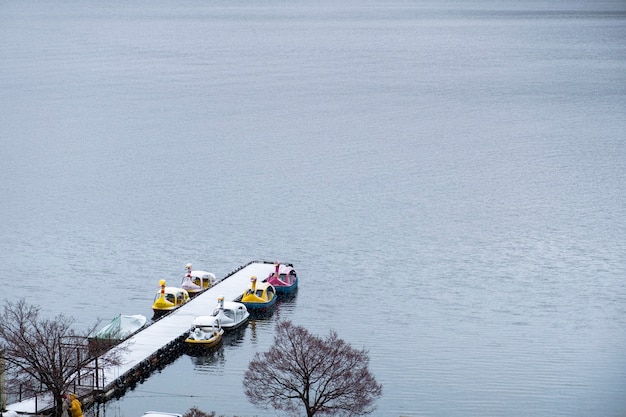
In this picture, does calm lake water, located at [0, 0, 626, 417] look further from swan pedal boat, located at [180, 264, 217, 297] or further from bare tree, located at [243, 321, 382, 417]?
bare tree, located at [243, 321, 382, 417]

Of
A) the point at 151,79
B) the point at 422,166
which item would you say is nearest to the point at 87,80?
the point at 151,79

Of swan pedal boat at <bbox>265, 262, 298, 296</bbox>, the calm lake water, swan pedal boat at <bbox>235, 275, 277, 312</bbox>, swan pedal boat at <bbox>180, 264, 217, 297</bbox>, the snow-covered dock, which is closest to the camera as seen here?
the snow-covered dock

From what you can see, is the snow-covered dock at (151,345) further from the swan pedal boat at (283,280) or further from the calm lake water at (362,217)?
the swan pedal boat at (283,280)

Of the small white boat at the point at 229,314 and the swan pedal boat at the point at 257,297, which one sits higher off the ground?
the swan pedal boat at the point at 257,297

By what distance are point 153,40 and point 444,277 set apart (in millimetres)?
147662

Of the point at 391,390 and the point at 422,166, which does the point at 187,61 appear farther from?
the point at 391,390

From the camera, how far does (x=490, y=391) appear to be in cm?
3962

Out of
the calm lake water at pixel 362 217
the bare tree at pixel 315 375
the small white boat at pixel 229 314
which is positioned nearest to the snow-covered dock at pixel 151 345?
the calm lake water at pixel 362 217

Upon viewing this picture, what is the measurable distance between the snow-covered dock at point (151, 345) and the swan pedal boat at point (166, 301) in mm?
547

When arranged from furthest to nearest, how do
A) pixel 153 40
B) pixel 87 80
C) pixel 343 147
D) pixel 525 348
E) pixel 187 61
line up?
pixel 153 40
pixel 187 61
pixel 87 80
pixel 343 147
pixel 525 348

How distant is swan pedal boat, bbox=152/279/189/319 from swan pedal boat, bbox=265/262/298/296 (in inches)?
203

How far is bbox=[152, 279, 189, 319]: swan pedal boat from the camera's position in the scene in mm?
46750

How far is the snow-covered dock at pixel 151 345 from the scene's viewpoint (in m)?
35.1

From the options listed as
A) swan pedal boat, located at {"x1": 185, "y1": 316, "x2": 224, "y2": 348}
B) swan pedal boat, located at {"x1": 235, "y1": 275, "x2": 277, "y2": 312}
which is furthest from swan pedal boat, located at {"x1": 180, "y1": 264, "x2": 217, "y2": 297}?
swan pedal boat, located at {"x1": 185, "y1": 316, "x2": 224, "y2": 348}
